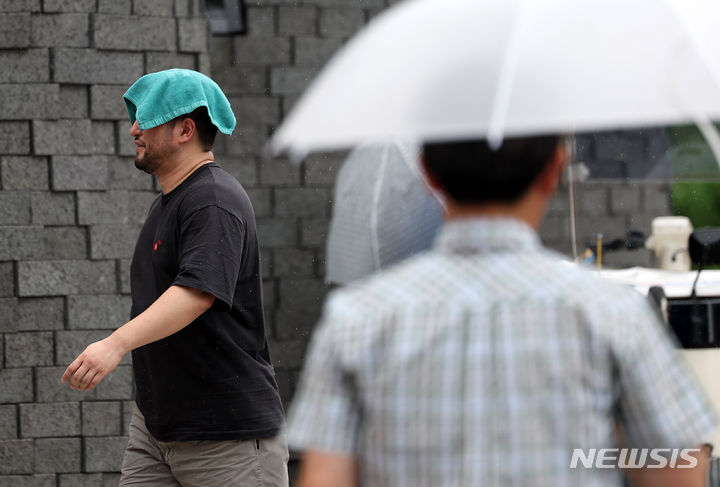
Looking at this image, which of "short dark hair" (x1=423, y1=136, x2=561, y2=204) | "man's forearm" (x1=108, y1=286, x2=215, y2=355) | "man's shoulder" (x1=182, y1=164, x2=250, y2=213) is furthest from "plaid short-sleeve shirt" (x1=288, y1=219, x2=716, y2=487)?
"man's shoulder" (x1=182, y1=164, x2=250, y2=213)

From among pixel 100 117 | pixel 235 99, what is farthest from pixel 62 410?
pixel 235 99

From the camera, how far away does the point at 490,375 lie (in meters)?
1.36

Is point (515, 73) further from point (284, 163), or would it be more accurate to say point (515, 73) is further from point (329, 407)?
point (284, 163)

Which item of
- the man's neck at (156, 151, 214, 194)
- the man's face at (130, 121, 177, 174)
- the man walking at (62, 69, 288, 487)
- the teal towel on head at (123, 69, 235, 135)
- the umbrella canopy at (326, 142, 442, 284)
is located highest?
the teal towel on head at (123, 69, 235, 135)

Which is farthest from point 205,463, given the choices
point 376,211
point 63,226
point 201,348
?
point 63,226

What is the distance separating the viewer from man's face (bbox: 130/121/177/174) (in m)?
3.21

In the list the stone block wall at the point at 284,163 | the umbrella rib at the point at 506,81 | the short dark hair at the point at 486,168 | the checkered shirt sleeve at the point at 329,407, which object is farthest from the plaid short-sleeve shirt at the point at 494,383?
the stone block wall at the point at 284,163

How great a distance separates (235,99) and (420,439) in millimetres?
4198

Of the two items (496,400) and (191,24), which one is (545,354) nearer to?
(496,400)

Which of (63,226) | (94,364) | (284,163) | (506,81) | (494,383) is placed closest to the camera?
(494,383)

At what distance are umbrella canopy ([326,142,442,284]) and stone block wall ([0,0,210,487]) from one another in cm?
298

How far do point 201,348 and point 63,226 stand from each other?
7.14 ft

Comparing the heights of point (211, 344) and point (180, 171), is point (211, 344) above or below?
below

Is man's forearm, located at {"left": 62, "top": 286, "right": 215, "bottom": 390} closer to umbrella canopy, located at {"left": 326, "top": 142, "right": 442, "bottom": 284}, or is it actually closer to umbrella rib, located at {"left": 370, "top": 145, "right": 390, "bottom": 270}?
umbrella canopy, located at {"left": 326, "top": 142, "right": 442, "bottom": 284}
